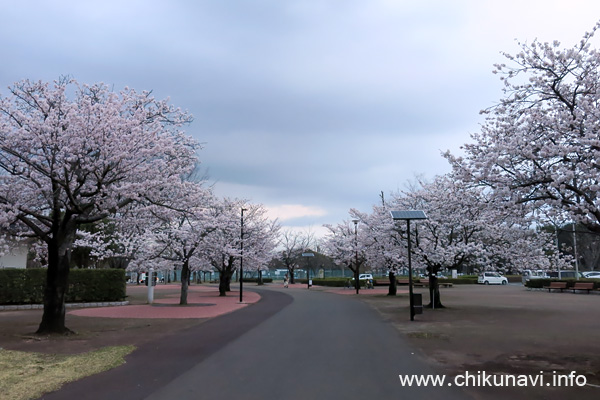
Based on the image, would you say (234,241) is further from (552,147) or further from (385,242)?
(552,147)

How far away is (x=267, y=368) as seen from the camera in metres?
7.65

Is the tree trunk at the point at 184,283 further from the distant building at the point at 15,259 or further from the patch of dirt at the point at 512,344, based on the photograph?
the patch of dirt at the point at 512,344

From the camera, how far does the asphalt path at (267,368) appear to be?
6070 mm

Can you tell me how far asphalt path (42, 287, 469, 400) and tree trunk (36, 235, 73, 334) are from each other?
3142mm

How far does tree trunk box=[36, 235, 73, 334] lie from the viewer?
1173 centimetres

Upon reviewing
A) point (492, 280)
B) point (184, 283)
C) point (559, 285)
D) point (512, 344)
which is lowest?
point (492, 280)

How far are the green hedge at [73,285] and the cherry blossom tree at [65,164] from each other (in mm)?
11359

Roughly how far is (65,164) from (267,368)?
7.55 meters

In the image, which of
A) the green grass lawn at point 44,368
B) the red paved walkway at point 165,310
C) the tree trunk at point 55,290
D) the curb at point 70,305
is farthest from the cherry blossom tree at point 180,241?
the green grass lawn at point 44,368

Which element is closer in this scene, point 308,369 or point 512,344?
point 308,369

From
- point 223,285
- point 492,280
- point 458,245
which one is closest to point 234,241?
point 223,285

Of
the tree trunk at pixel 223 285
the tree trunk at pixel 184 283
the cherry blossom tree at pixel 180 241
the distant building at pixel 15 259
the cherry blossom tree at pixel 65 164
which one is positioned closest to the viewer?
the cherry blossom tree at pixel 65 164

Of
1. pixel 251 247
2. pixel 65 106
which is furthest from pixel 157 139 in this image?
pixel 251 247

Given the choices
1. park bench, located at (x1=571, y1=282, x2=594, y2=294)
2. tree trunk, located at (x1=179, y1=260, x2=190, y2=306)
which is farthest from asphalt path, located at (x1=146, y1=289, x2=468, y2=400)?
park bench, located at (x1=571, y1=282, x2=594, y2=294)
